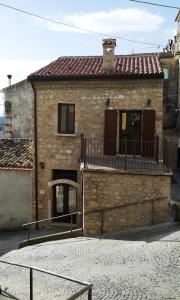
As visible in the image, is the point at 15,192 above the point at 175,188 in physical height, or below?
below

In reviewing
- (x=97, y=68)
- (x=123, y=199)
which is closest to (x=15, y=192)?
(x=123, y=199)

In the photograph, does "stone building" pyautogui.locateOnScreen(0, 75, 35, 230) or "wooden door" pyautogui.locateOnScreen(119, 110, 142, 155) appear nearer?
"wooden door" pyautogui.locateOnScreen(119, 110, 142, 155)

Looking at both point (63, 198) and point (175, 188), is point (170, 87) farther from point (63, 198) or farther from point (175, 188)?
point (63, 198)

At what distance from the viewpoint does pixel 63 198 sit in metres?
17.8

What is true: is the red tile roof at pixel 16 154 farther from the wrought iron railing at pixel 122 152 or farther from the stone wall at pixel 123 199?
the stone wall at pixel 123 199

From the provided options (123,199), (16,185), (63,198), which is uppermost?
(123,199)

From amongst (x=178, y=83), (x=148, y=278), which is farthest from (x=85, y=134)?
(x=178, y=83)

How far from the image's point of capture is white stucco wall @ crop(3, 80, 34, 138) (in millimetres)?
21594

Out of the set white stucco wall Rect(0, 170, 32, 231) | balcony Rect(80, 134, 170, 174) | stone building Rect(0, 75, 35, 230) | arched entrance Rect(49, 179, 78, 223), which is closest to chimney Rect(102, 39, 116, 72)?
balcony Rect(80, 134, 170, 174)

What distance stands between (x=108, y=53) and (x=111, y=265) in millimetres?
10419

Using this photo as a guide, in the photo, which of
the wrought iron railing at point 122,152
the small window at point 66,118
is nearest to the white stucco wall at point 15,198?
the small window at point 66,118

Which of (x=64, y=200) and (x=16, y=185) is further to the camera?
(x=16, y=185)

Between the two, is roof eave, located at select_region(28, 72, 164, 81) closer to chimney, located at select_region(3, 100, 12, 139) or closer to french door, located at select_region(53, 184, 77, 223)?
french door, located at select_region(53, 184, 77, 223)

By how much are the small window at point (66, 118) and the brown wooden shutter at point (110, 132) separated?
5.21ft
